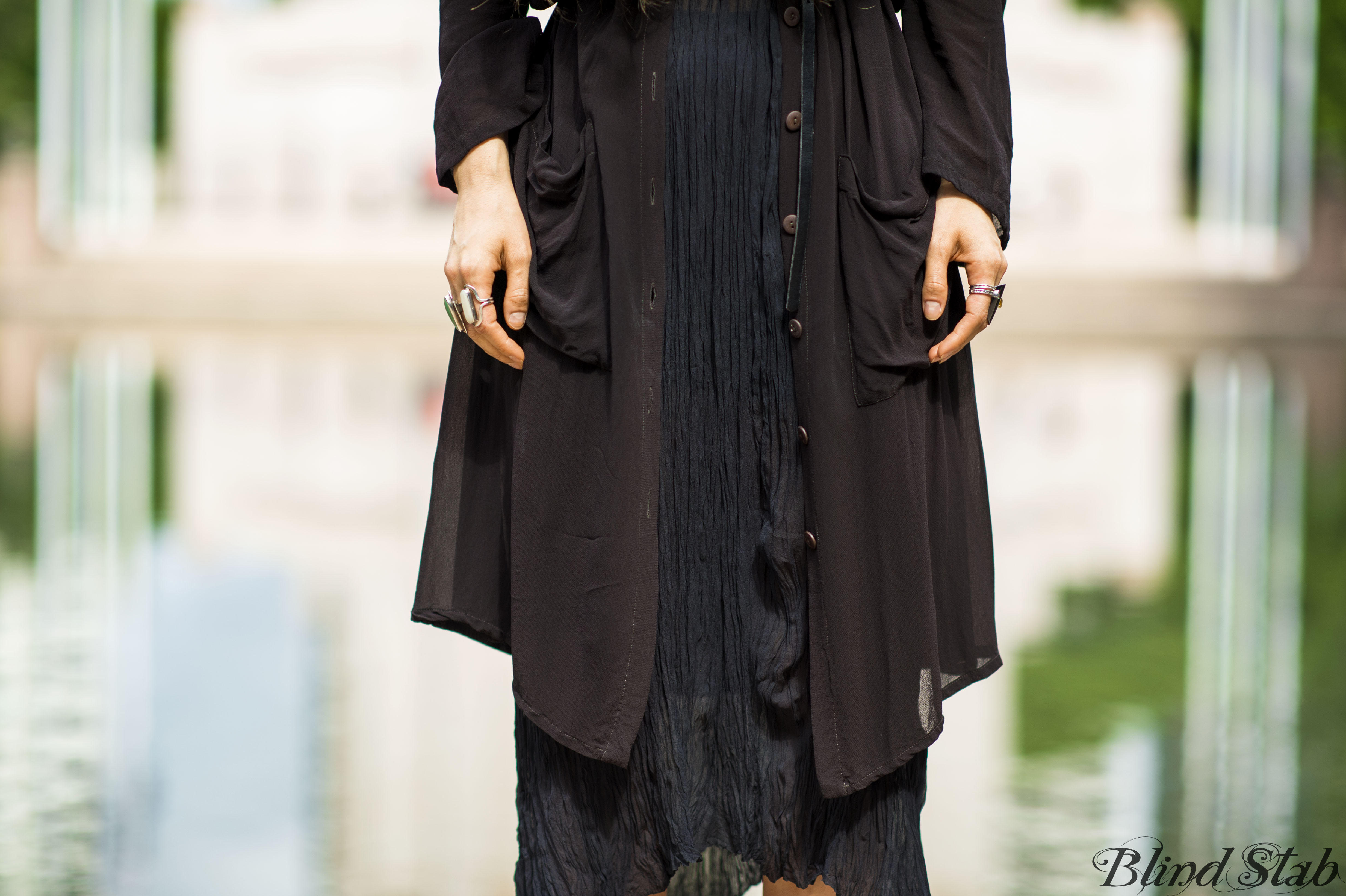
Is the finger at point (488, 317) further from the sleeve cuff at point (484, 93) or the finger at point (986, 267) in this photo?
the finger at point (986, 267)

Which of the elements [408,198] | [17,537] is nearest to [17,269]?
[408,198]

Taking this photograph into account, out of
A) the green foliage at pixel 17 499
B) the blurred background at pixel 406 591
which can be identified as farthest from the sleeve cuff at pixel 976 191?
the green foliage at pixel 17 499

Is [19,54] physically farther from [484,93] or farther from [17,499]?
[484,93]

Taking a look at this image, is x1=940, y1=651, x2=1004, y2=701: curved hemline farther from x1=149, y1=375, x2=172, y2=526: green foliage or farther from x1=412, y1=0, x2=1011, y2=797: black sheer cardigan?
x1=149, y1=375, x2=172, y2=526: green foliage

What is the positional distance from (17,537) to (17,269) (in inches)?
670

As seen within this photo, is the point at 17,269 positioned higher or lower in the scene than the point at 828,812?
higher

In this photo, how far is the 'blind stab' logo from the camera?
250 cm

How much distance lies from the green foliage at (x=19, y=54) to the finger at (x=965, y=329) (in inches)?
1094

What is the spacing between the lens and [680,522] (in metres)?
1.64

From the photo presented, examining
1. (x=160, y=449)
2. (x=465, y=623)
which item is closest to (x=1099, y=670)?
(x=465, y=623)

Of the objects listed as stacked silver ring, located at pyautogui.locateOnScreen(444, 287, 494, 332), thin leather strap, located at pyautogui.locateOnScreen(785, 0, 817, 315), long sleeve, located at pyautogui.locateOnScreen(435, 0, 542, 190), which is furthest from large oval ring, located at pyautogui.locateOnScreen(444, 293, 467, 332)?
thin leather strap, located at pyautogui.locateOnScreen(785, 0, 817, 315)

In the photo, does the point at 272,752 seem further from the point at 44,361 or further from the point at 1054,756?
the point at 44,361

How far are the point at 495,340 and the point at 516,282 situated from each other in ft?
0.22

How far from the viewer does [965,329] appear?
1.61 metres
